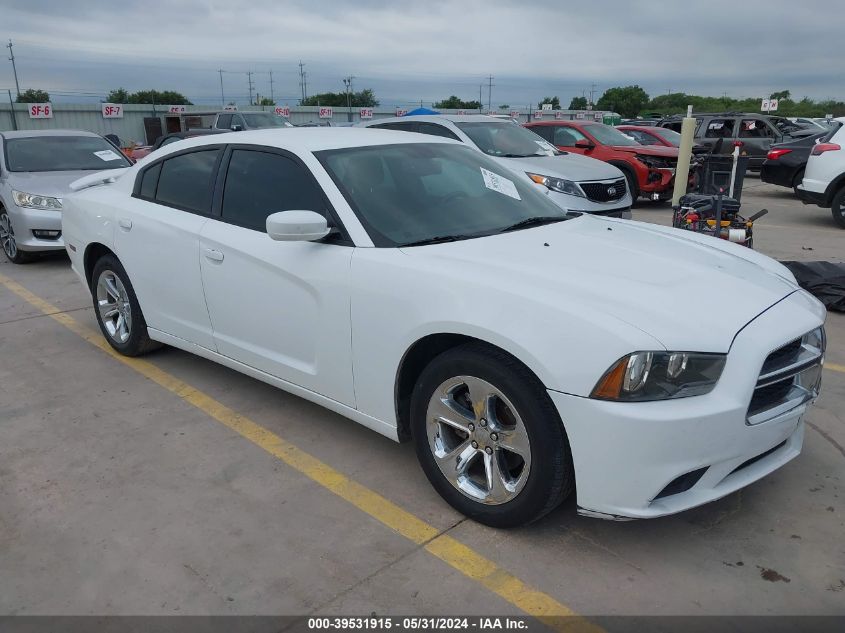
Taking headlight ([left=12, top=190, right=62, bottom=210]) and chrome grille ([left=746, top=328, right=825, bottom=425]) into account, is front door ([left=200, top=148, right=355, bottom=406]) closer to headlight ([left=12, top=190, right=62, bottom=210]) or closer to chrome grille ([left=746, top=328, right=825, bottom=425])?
chrome grille ([left=746, top=328, right=825, bottom=425])

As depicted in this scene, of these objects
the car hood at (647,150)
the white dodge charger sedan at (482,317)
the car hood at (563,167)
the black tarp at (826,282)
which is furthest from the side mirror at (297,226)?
the car hood at (647,150)

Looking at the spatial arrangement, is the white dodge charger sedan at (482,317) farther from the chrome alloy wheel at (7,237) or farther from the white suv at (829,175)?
the white suv at (829,175)

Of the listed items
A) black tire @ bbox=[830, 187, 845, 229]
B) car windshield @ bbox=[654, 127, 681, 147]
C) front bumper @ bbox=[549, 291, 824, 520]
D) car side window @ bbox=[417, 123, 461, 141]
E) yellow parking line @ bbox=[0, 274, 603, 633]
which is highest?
car side window @ bbox=[417, 123, 461, 141]

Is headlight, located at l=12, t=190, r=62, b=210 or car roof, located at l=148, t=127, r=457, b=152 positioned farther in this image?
headlight, located at l=12, t=190, r=62, b=210

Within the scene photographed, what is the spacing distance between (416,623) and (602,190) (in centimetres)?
728

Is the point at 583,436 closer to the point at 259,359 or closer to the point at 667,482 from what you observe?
the point at 667,482

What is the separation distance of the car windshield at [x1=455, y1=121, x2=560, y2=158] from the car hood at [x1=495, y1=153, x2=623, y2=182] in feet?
0.72

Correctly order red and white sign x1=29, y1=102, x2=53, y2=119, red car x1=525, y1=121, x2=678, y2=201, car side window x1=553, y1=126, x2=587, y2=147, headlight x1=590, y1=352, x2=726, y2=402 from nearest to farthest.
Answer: headlight x1=590, y1=352, x2=726, y2=402, red car x1=525, y1=121, x2=678, y2=201, car side window x1=553, y1=126, x2=587, y2=147, red and white sign x1=29, y1=102, x2=53, y2=119

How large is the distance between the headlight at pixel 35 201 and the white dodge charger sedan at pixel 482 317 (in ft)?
13.5

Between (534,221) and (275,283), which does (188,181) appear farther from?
(534,221)

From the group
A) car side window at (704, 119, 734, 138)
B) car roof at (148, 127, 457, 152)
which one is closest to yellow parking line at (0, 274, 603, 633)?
car roof at (148, 127, 457, 152)

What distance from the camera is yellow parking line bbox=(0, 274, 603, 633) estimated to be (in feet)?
8.27

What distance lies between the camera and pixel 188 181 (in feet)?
14.2


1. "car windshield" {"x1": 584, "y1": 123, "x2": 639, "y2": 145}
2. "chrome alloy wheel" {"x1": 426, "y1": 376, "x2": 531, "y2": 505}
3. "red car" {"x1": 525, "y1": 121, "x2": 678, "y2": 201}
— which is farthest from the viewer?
"car windshield" {"x1": 584, "y1": 123, "x2": 639, "y2": 145}
